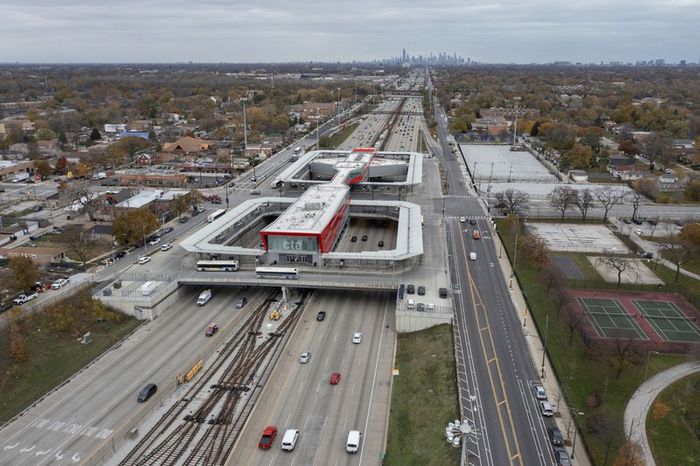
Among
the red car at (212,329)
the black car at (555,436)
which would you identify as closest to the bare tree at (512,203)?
the black car at (555,436)

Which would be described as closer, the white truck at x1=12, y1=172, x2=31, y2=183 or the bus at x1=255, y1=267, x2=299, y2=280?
the bus at x1=255, y1=267, x2=299, y2=280

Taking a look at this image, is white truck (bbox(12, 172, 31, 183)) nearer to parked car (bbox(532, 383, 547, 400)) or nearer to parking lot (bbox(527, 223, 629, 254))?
parking lot (bbox(527, 223, 629, 254))

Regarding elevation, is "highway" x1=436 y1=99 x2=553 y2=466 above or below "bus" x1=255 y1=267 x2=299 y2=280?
below

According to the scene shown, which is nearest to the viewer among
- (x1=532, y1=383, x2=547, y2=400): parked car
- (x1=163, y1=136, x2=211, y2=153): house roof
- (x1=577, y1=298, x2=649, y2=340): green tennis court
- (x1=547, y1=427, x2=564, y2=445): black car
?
(x1=547, y1=427, x2=564, y2=445): black car

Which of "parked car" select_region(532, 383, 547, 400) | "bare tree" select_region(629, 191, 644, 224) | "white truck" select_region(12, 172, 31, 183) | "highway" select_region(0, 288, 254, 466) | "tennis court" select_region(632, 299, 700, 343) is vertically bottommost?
"highway" select_region(0, 288, 254, 466)

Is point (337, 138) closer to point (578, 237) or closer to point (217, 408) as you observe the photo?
point (578, 237)

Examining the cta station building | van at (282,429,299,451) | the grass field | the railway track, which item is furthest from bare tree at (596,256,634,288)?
the grass field
